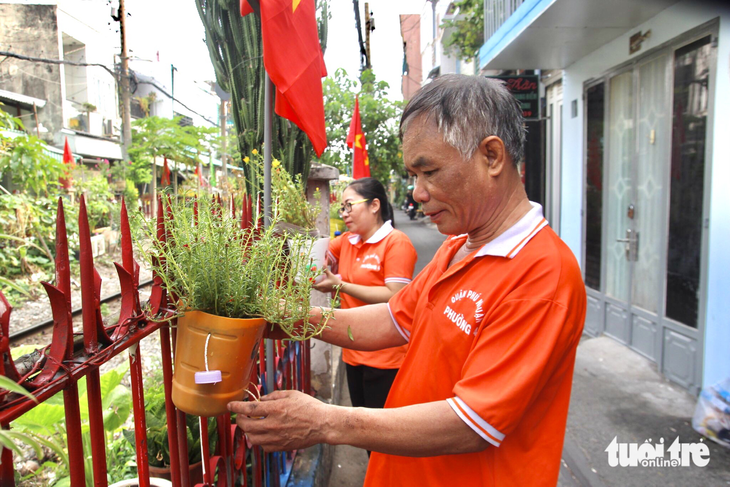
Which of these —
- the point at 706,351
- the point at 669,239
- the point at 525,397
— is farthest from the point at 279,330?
the point at 669,239

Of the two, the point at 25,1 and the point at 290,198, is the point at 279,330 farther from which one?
the point at 25,1

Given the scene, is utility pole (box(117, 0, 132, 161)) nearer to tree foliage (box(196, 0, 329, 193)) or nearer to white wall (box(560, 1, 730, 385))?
tree foliage (box(196, 0, 329, 193))

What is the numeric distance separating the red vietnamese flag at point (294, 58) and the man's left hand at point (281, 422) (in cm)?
121

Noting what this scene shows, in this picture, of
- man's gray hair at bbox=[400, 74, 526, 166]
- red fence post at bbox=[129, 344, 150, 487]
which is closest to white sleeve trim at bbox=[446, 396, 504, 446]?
man's gray hair at bbox=[400, 74, 526, 166]

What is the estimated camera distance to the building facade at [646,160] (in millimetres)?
3738

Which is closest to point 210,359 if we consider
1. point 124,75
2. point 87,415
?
point 87,415

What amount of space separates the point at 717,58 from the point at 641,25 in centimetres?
126

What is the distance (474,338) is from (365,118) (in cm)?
962

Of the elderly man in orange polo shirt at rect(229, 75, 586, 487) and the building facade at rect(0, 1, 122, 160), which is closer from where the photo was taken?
the elderly man in orange polo shirt at rect(229, 75, 586, 487)

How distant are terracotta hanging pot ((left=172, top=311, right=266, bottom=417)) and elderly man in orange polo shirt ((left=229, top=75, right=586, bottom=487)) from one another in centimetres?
6

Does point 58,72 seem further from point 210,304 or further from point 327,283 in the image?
point 210,304

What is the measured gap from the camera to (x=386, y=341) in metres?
1.70

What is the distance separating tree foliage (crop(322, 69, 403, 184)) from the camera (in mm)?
10094

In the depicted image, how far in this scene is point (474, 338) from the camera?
4.01 feet
